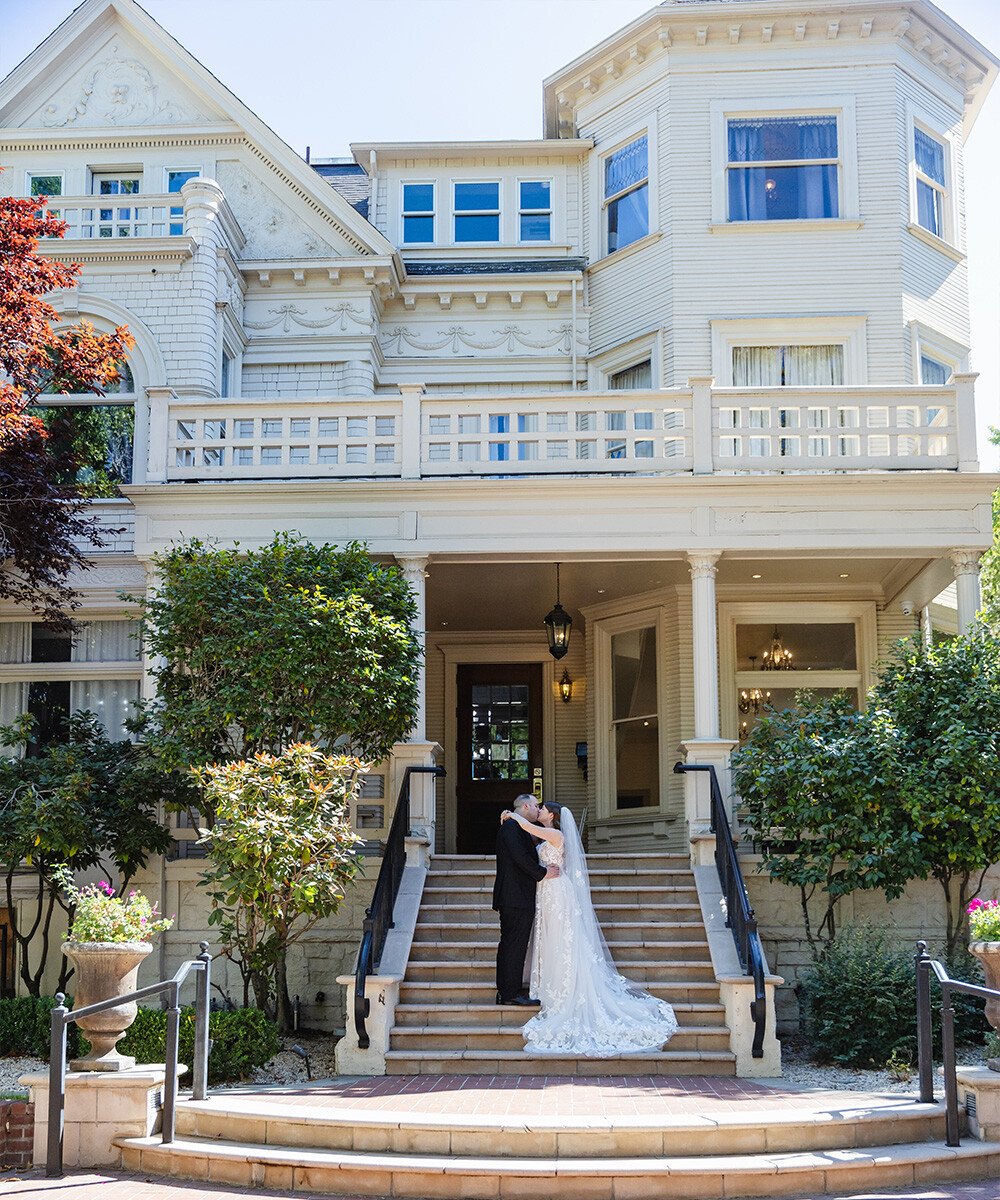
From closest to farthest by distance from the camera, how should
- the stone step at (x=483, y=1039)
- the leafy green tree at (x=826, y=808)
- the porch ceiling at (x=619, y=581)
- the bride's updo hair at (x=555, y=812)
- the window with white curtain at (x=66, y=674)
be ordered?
the stone step at (x=483, y=1039)
the bride's updo hair at (x=555, y=812)
the leafy green tree at (x=826, y=808)
the porch ceiling at (x=619, y=581)
the window with white curtain at (x=66, y=674)

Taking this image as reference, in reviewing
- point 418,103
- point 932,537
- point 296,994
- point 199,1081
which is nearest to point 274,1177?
point 199,1081

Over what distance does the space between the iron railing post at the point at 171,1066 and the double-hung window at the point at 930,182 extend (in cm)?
1459

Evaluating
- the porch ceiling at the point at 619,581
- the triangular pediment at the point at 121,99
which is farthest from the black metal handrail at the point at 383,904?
the triangular pediment at the point at 121,99

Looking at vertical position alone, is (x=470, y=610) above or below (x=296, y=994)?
above

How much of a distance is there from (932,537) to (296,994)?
7899mm

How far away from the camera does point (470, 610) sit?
59.5ft

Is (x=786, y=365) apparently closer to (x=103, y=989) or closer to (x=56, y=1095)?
(x=103, y=989)

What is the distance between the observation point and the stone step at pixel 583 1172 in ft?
26.5

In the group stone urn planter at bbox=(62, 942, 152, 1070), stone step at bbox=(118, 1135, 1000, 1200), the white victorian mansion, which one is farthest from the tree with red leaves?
stone step at bbox=(118, 1135, 1000, 1200)

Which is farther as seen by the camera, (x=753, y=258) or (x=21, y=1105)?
(x=753, y=258)

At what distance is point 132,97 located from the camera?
19.5 metres

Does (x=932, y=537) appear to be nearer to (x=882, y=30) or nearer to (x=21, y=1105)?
(x=882, y=30)

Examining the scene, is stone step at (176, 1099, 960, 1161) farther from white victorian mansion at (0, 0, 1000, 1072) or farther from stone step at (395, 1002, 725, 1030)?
white victorian mansion at (0, 0, 1000, 1072)

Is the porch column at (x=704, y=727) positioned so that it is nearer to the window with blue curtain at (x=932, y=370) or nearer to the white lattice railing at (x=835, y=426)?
the white lattice railing at (x=835, y=426)
